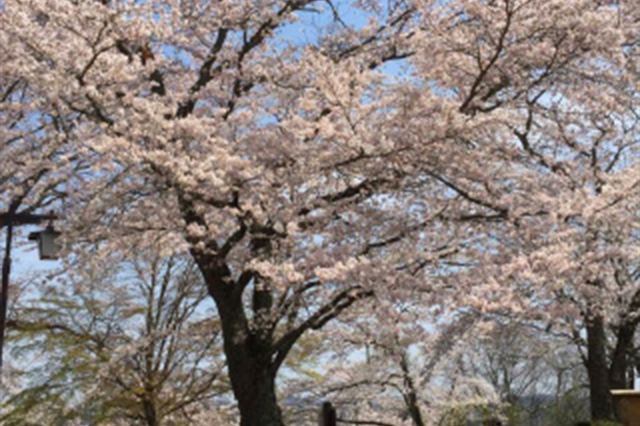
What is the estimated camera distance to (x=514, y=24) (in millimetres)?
9445

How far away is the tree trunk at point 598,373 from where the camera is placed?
1477 cm

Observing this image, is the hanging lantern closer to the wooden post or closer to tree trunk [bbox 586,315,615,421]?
the wooden post

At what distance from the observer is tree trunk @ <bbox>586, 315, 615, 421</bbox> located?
14.8m

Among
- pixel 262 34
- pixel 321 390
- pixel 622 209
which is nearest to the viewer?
pixel 622 209

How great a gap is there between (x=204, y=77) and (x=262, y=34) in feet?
3.48

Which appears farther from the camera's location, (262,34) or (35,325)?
(35,325)

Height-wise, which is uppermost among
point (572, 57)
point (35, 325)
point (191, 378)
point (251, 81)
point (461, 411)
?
point (251, 81)

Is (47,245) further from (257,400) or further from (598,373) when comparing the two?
(598,373)

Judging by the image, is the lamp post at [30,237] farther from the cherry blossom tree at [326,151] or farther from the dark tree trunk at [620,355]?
the dark tree trunk at [620,355]

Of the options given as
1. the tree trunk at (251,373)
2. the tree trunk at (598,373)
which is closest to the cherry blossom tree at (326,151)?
the tree trunk at (251,373)

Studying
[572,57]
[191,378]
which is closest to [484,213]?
[572,57]

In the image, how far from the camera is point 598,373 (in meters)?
15.1

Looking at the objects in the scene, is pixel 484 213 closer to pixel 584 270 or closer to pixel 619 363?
pixel 584 270

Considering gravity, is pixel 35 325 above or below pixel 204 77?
below
